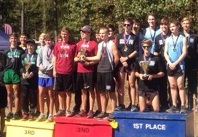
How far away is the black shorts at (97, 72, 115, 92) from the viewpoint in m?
8.25

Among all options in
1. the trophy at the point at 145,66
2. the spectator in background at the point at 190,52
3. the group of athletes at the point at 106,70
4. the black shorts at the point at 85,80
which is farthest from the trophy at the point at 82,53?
the spectator in background at the point at 190,52

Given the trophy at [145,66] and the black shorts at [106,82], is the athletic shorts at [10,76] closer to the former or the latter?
the black shorts at [106,82]

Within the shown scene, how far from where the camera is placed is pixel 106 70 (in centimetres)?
829

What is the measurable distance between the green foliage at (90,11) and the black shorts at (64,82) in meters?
8.41

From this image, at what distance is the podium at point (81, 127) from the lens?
8148 mm

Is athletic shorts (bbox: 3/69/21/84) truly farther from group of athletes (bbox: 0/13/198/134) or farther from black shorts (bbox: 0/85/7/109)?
black shorts (bbox: 0/85/7/109)

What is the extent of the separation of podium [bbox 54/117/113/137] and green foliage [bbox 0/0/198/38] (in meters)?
8.79

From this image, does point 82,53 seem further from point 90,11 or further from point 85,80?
point 90,11

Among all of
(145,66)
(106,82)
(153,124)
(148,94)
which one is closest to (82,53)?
(106,82)

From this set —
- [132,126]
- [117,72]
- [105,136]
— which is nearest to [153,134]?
[132,126]

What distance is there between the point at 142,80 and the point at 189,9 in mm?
9737

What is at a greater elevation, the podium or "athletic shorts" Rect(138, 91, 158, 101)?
"athletic shorts" Rect(138, 91, 158, 101)

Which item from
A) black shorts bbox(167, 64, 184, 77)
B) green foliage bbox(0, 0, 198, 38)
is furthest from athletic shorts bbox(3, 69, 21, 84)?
green foliage bbox(0, 0, 198, 38)

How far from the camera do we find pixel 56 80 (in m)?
8.59
